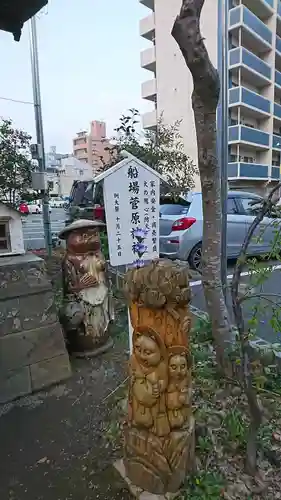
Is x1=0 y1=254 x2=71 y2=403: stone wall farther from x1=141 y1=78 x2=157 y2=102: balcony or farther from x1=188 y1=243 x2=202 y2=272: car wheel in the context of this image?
x1=141 y1=78 x2=157 y2=102: balcony

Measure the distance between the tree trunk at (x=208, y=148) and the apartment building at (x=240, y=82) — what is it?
14337 millimetres

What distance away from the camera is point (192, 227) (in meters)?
6.29

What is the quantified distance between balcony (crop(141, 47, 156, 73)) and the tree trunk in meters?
20.2

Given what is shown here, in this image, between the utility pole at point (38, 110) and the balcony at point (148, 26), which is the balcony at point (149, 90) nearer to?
the balcony at point (148, 26)

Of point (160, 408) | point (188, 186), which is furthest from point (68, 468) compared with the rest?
point (188, 186)

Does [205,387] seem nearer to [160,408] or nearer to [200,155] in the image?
[160,408]

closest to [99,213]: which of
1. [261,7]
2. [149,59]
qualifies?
[149,59]

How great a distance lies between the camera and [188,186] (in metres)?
8.42

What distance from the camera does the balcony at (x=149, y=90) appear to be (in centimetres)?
1975

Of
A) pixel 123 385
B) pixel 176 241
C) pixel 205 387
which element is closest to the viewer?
pixel 205 387

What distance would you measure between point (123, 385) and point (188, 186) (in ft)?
21.2

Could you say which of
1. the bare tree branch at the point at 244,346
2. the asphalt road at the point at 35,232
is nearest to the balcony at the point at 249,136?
the asphalt road at the point at 35,232

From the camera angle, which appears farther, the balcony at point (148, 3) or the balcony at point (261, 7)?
the balcony at point (148, 3)

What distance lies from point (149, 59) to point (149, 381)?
2232 centimetres
